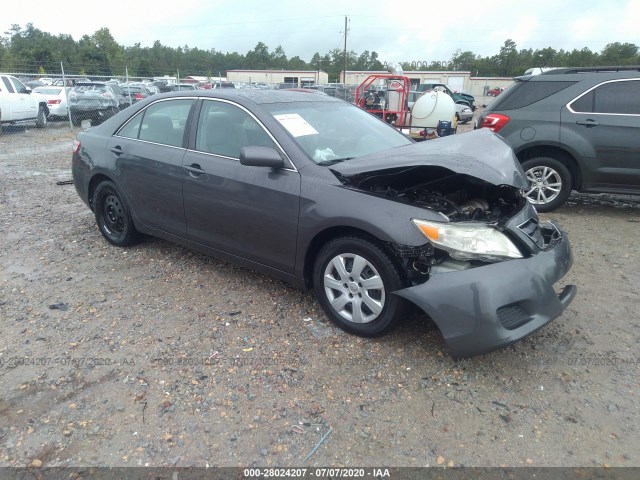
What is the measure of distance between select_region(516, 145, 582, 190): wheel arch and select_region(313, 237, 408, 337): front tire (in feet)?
13.3

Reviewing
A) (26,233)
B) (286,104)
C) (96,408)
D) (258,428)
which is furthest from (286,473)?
(26,233)

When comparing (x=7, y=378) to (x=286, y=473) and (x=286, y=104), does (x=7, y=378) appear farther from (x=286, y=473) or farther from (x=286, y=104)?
(x=286, y=104)

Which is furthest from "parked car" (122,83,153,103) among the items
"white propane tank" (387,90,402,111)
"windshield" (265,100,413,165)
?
"windshield" (265,100,413,165)

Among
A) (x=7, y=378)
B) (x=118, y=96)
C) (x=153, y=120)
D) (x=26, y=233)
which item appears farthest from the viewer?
(x=118, y=96)

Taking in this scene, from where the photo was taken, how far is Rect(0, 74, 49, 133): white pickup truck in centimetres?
1350

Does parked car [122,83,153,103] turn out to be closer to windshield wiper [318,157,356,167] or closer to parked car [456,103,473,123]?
parked car [456,103,473,123]

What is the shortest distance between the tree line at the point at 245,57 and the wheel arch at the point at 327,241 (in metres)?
51.7

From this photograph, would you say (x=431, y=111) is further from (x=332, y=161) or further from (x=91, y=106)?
(x=91, y=106)

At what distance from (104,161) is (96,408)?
8.98 feet

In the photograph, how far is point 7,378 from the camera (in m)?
2.79

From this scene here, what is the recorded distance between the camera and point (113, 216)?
478 cm

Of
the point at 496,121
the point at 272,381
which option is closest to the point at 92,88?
the point at 496,121

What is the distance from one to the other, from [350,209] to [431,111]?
1044cm

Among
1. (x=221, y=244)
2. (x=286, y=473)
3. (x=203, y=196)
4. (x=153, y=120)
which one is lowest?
(x=286, y=473)
